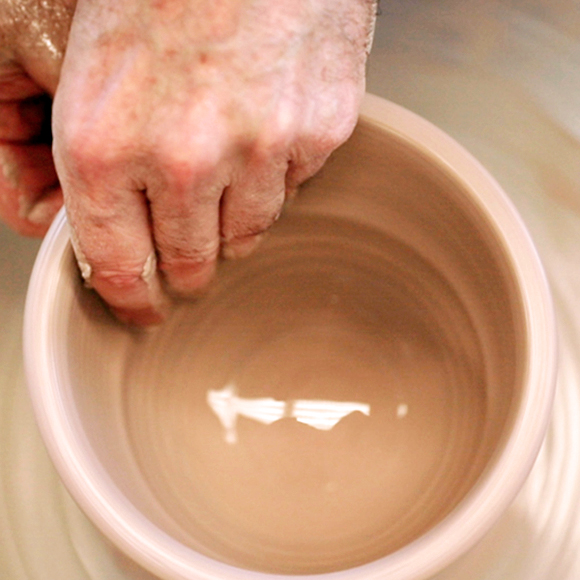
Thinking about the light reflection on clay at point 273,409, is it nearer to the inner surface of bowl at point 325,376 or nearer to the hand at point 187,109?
the inner surface of bowl at point 325,376

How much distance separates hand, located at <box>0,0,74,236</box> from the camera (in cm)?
82

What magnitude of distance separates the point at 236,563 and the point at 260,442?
0.22 meters

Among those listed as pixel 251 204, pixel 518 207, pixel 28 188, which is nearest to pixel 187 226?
pixel 251 204

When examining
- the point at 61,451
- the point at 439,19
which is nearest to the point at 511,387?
the point at 61,451

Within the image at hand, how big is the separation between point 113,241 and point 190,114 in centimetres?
16

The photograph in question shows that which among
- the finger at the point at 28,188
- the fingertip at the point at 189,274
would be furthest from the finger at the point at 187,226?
the finger at the point at 28,188

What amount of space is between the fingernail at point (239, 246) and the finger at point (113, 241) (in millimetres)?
88

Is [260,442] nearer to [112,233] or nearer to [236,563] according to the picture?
[236,563]

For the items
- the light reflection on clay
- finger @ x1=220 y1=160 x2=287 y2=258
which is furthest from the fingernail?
the light reflection on clay

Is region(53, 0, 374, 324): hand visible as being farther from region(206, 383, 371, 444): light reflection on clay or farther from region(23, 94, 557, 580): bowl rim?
region(206, 383, 371, 444): light reflection on clay

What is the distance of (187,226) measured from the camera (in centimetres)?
74

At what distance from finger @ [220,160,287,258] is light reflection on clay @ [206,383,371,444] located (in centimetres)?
29

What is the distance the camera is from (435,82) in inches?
43.9

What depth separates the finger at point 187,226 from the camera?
69 cm
